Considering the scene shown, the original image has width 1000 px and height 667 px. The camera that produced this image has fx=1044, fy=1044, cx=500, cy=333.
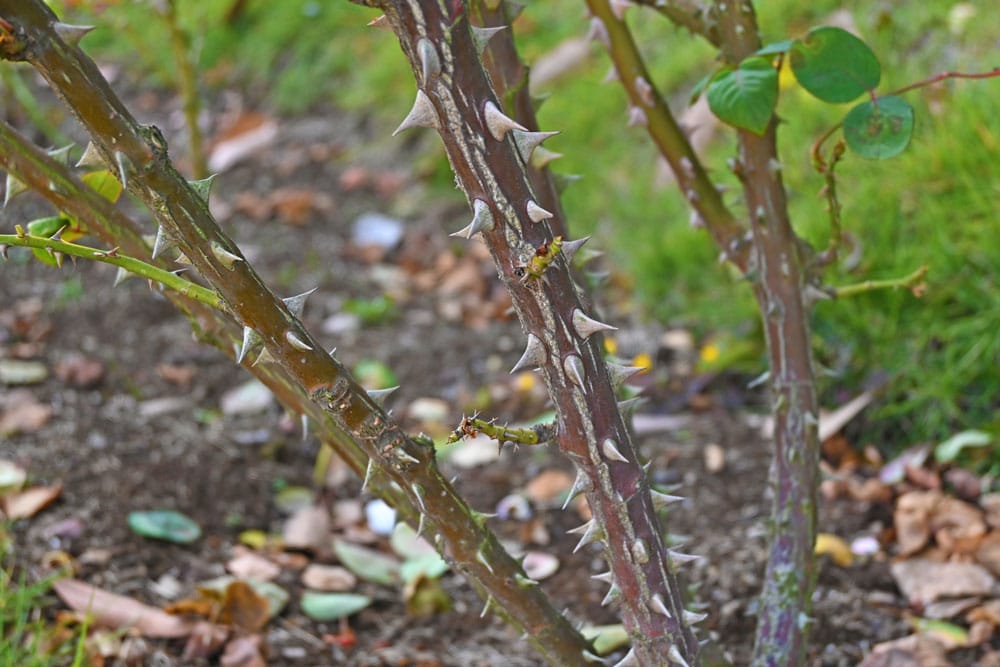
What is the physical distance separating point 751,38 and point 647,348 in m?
1.52

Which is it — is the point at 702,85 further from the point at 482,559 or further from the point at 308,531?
the point at 308,531

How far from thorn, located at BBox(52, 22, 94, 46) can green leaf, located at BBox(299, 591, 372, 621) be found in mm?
1084

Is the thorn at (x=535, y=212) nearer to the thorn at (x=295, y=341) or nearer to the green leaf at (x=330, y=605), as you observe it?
the thorn at (x=295, y=341)

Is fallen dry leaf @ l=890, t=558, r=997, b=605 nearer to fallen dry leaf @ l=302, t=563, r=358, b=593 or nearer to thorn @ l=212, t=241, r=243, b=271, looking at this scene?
fallen dry leaf @ l=302, t=563, r=358, b=593

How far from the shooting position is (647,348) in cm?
279

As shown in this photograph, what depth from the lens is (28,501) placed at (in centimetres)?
181

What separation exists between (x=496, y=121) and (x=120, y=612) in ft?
3.55

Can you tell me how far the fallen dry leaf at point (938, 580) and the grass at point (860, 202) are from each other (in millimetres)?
423

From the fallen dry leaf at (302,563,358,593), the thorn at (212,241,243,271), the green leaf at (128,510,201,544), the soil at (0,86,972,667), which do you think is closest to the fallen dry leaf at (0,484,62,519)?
the soil at (0,86,972,667)

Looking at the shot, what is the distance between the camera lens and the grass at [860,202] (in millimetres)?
2145

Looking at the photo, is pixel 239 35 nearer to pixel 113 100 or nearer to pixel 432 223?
pixel 432 223

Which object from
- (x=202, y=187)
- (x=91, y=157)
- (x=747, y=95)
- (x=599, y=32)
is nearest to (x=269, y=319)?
(x=202, y=187)

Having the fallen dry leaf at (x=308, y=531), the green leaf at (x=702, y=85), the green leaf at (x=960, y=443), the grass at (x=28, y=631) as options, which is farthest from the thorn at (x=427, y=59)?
the green leaf at (x=960, y=443)

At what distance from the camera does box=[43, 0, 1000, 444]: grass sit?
2.14 m
